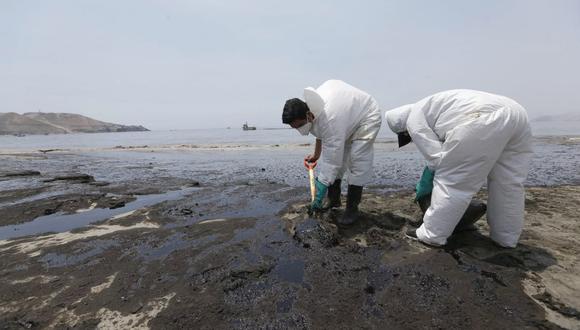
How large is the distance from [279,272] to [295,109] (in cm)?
193

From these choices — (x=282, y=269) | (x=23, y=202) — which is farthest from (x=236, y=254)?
(x=23, y=202)

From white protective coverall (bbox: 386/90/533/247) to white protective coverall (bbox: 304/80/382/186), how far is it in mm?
819

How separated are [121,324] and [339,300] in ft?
5.44

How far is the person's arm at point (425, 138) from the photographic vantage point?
3.30 m

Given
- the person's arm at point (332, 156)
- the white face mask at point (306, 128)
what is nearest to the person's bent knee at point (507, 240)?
the person's arm at point (332, 156)

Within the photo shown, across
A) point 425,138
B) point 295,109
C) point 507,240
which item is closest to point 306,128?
point 295,109

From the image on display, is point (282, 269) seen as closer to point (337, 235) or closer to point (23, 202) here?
point (337, 235)

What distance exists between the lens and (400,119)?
3.88 m

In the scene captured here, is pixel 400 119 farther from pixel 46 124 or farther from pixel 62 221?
pixel 46 124

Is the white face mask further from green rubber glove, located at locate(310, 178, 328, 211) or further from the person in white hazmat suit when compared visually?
green rubber glove, located at locate(310, 178, 328, 211)

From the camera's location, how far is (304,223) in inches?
171

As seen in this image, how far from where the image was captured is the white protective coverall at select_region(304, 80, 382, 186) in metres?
3.97

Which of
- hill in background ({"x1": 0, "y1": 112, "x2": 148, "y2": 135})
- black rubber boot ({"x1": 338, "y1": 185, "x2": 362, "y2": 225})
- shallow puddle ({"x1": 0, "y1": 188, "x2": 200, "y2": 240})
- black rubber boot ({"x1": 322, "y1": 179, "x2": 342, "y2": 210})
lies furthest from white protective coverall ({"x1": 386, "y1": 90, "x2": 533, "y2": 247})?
hill in background ({"x1": 0, "y1": 112, "x2": 148, "y2": 135})

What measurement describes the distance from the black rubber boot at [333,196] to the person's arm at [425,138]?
1.75m
